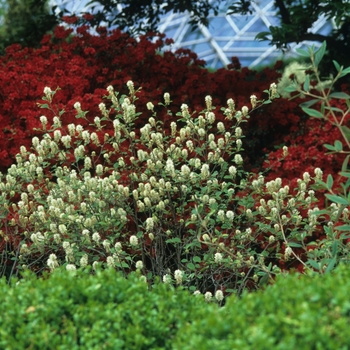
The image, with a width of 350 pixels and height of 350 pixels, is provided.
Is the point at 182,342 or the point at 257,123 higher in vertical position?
the point at 182,342

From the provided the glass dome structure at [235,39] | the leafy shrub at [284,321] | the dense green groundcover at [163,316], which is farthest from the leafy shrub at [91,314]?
the glass dome structure at [235,39]

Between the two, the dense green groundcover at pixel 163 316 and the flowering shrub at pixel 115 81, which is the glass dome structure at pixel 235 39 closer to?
the flowering shrub at pixel 115 81

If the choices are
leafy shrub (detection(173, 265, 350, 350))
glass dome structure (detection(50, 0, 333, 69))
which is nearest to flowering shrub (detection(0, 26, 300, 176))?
leafy shrub (detection(173, 265, 350, 350))

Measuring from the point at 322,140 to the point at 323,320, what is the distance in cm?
429

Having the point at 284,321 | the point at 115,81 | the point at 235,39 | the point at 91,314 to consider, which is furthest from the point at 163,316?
the point at 235,39

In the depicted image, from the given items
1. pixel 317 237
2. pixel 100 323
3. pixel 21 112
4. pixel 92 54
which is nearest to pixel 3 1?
pixel 92 54

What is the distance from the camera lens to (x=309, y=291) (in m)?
2.14

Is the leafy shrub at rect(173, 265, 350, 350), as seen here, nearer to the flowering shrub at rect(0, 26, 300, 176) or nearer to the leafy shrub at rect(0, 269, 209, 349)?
the leafy shrub at rect(0, 269, 209, 349)

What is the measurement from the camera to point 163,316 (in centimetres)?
242

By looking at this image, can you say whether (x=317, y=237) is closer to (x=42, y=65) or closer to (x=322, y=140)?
(x=322, y=140)

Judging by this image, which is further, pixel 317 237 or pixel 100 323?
pixel 317 237

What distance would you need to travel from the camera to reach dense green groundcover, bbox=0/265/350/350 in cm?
199

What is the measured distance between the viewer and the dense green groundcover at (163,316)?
1.99 metres

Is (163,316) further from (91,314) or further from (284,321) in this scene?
(284,321)
